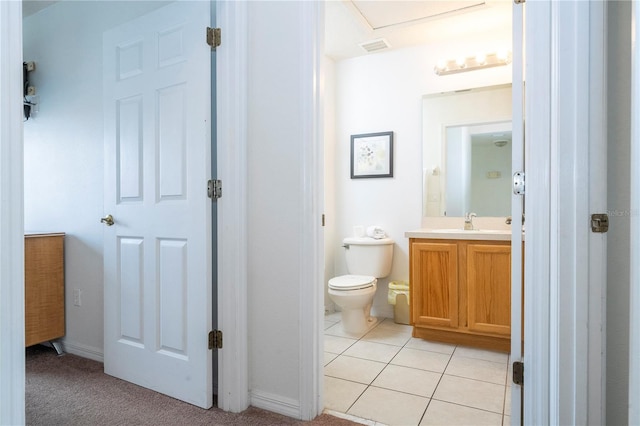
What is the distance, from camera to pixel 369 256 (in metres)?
3.10

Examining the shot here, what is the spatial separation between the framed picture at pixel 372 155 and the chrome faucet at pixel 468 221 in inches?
29.5

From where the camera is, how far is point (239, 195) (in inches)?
66.2

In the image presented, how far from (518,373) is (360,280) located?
60.9 inches

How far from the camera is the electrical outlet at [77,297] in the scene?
232 centimetres

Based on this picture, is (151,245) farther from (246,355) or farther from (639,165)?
(639,165)

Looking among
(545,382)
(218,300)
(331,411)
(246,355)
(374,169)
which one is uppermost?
(374,169)

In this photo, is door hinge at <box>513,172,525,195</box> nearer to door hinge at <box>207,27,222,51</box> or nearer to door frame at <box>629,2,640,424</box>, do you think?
door frame at <box>629,2,640,424</box>

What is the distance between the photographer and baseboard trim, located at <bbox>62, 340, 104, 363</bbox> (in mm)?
2229

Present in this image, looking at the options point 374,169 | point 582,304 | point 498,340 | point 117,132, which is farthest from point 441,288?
point 117,132

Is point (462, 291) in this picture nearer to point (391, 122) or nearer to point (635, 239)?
point (391, 122)

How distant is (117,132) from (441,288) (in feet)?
7.67

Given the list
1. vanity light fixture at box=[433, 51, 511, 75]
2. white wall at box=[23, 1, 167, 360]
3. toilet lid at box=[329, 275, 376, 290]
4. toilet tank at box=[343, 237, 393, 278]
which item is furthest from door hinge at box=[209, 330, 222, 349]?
vanity light fixture at box=[433, 51, 511, 75]

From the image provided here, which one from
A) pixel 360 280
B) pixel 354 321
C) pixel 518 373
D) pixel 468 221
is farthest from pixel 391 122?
pixel 518 373

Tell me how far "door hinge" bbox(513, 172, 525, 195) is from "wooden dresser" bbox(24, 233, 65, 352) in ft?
8.70
